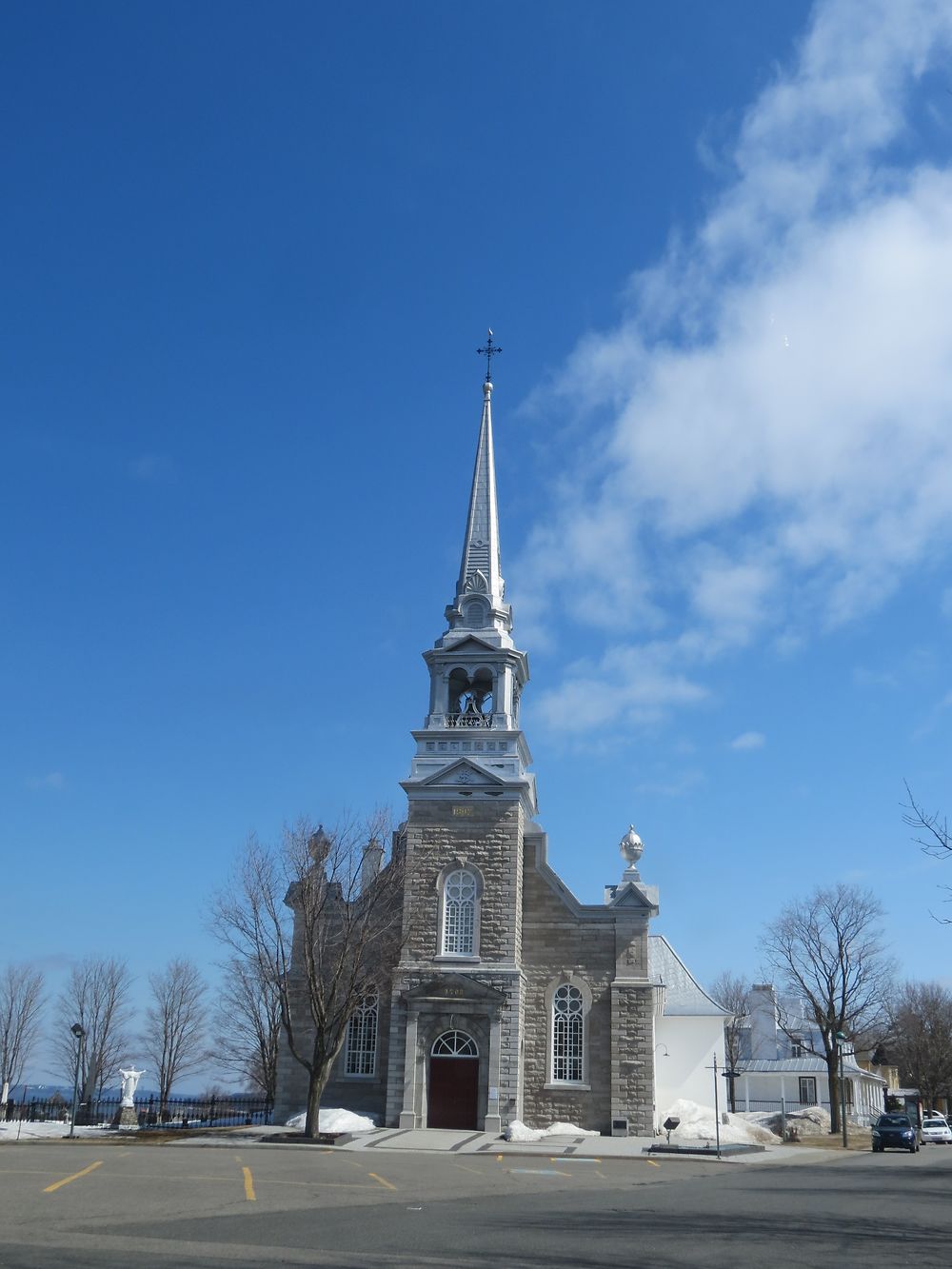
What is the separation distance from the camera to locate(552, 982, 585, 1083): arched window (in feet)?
127

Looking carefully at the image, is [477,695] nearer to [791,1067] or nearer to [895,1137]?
[895,1137]

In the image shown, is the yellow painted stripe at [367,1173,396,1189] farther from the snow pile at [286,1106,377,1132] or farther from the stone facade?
the stone facade

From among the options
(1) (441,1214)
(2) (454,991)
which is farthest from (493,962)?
(1) (441,1214)

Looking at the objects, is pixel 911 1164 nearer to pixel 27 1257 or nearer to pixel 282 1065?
pixel 282 1065

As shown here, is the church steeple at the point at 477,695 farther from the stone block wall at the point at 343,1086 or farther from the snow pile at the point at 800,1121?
the snow pile at the point at 800,1121

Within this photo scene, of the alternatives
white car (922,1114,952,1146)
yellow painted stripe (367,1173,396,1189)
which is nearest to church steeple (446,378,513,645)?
yellow painted stripe (367,1173,396,1189)

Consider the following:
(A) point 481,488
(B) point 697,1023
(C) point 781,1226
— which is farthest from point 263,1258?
(B) point 697,1023

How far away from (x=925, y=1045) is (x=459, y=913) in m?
61.6

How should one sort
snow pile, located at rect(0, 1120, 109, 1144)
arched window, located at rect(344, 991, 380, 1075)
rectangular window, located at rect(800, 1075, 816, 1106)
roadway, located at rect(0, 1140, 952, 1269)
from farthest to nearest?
rectangular window, located at rect(800, 1075, 816, 1106) < arched window, located at rect(344, 991, 380, 1075) < snow pile, located at rect(0, 1120, 109, 1144) < roadway, located at rect(0, 1140, 952, 1269)

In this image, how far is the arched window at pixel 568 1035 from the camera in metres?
38.8

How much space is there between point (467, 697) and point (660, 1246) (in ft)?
99.7

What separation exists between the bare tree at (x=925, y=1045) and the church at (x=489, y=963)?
49.5 metres

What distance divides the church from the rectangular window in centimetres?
3755

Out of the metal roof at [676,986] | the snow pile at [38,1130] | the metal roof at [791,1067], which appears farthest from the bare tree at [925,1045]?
the snow pile at [38,1130]
